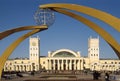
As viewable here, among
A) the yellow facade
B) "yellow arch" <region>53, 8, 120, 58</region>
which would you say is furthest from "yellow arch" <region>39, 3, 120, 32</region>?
the yellow facade

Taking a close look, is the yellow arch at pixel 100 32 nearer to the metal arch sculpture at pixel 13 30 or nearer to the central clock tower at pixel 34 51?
the metal arch sculpture at pixel 13 30

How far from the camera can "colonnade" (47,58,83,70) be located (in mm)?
105375

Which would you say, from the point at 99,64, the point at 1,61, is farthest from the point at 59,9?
the point at 99,64

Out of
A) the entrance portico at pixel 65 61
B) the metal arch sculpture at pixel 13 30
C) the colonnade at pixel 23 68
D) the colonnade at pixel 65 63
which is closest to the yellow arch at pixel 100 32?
the metal arch sculpture at pixel 13 30

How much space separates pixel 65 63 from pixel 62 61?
1352 millimetres

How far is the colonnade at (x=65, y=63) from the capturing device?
105375 mm

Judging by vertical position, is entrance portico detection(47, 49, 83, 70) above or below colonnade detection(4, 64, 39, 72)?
above

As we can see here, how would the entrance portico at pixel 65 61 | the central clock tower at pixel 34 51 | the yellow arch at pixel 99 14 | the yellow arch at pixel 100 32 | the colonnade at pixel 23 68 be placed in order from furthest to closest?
the central clock tower at pixel 34 51
the entrance portico at pixel 65 61
the colonnade at pixel 23 68
the yellow arch at pixel 100 32
the yellow arch at pixel 99 14

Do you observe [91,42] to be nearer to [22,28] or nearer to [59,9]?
[22,28]

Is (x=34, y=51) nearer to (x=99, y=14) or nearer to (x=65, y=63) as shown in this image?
(x=65, y=63)

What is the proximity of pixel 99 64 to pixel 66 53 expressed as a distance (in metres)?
12.5

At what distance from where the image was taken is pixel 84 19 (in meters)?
22.0

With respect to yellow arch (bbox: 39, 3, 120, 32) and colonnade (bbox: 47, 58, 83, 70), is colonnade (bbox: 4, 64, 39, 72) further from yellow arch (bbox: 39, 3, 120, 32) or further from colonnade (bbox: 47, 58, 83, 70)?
yellow arch (bbox: 39, 3, 120, 32)

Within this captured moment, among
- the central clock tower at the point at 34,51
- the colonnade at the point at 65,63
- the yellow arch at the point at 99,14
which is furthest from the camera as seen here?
the central clock tower at the point at 34,51
